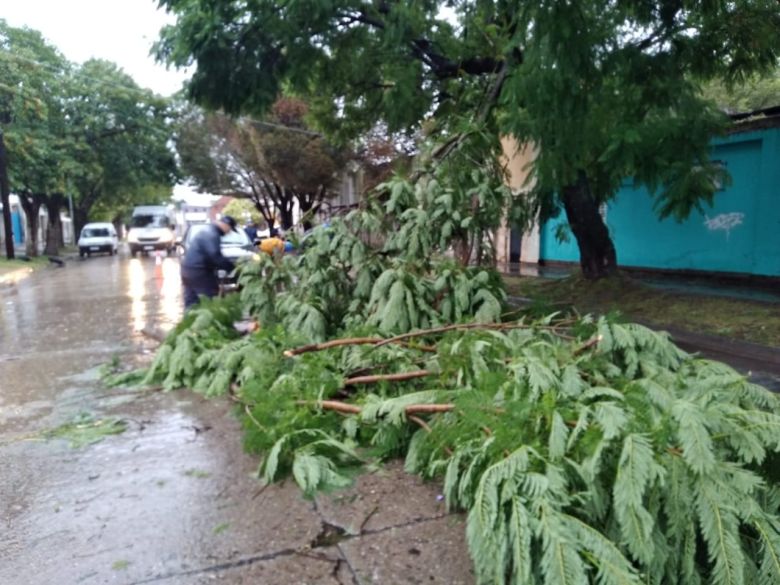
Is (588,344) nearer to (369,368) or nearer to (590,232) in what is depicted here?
(369,368)

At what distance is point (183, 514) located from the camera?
10.2 feet

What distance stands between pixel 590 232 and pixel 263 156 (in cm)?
1926

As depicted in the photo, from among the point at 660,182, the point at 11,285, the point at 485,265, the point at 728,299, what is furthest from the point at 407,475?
the point at 11,285

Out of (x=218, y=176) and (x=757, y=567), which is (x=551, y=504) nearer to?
(x=757, y=567)

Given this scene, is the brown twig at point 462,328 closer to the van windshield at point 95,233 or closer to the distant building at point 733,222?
the distant building at point 733,222

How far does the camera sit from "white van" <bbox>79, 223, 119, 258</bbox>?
31500 mm

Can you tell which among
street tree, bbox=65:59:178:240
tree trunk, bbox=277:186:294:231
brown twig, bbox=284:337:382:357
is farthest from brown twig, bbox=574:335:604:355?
tree trunk, bbox=277:186:294:231

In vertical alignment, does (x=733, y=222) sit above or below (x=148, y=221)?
below

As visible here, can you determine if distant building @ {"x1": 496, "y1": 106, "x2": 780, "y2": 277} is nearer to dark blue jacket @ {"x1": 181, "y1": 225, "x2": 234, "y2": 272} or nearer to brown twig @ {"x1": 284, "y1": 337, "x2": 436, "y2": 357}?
dark blue jacket @ {"x1": 181, "y1": 225, "x2": 234, "y2": 272}

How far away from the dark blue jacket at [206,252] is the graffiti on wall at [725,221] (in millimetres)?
9736

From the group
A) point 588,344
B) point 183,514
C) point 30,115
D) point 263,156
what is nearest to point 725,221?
point 588,344

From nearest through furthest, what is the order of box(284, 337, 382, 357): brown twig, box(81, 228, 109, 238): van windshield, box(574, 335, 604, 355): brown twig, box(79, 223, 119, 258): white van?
box(574, 335, 604, 355): brown twig → box(284, 337, 382, 357): brown twig → box(79, 223, 119, 258): white van → box(81, 228, 109, 238): van windshield

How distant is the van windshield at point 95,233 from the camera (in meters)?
32.1

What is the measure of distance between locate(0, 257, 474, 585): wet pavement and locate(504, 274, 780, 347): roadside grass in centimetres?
290
